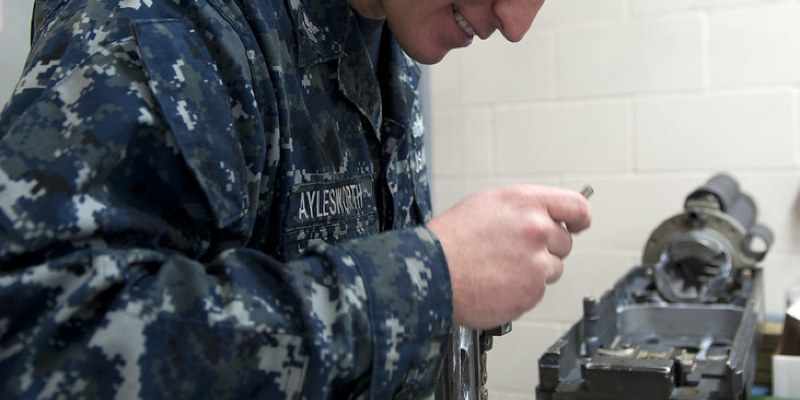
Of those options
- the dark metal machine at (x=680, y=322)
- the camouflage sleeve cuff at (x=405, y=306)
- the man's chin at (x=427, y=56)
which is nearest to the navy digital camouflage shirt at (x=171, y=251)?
the camouflage sleeve cuff at (x=405, y=306)

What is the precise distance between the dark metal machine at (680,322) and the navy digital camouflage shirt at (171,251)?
0.43 m

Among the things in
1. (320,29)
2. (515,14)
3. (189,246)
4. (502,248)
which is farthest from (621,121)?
(189,246)

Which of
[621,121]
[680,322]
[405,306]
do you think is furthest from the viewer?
[621,121]

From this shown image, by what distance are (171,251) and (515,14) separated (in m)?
0.49

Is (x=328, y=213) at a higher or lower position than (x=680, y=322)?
higher

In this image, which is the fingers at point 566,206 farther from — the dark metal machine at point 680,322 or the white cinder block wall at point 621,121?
the white cinder block wall at point 621,121

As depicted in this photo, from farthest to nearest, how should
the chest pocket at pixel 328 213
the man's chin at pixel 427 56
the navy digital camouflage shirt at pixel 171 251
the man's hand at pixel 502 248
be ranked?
the man's chin at pixel 427 56 → the chest pocket at pixel 328 213 → the man's hand at pixel 502 248 → the navy digital camouflage shirt at pixel 171 251

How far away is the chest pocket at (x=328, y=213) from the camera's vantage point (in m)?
0.79

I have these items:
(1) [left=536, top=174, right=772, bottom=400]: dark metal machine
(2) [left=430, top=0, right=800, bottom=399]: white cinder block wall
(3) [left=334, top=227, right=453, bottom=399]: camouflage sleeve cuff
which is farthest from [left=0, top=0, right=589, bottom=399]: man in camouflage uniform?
(2) [left=430, top=0, right=800, bottom=399]: white cinder block wall

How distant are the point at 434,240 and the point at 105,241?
0.88ft

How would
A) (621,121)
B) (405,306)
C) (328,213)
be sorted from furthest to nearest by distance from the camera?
(621,121) → (328,213) → (405,306)

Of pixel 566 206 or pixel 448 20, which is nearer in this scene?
pixel 566 206

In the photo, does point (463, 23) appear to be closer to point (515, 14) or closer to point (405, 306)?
point (515, 14)

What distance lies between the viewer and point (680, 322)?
4.32 ft
